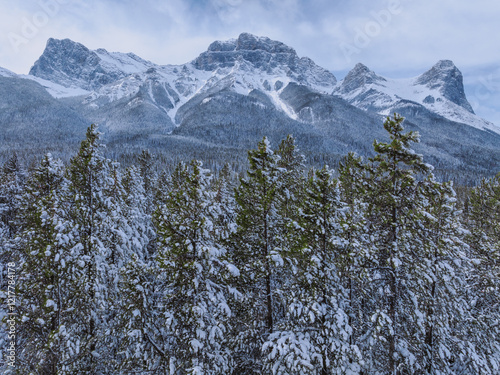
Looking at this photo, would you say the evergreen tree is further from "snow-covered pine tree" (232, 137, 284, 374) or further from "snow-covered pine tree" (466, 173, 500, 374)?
"snow-covered pine tree" (466, 173, 500, 374)

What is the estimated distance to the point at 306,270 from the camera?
10219mm

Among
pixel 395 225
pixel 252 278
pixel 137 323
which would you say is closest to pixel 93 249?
pixel 137 323

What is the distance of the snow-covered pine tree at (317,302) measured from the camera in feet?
30.4

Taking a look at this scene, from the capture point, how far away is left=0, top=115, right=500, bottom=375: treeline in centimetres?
964

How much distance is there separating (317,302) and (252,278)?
2.89 meters

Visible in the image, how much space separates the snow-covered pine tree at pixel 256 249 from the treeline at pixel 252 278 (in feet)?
0.23

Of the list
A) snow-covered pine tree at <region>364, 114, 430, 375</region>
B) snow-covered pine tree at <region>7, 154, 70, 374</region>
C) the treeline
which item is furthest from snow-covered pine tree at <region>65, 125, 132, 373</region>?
snow-covered pine tree at <region>364, 114, 430, 375</region>

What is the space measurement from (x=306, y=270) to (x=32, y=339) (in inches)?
458

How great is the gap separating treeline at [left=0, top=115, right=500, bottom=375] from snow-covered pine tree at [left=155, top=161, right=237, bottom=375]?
0.06m

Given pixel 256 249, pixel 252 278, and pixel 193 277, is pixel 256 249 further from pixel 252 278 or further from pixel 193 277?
pixel 193 277

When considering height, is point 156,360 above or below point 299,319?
below

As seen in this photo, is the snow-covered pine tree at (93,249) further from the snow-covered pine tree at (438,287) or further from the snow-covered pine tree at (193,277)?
the snow-covered pine tree at (438,287)

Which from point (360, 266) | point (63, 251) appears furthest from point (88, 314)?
point (360, 266)

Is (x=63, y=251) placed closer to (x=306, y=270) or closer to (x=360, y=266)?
(x=306, y=270)
